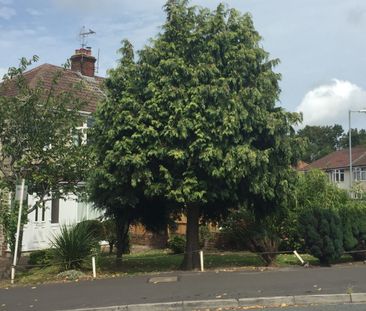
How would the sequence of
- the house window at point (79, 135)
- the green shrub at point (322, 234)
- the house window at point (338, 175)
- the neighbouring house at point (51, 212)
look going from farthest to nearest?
the house window at point (338, 175) → the neighbouring house at point (51, 212) → the house window at point (79, 135) → the green shrub at point (322, 234)

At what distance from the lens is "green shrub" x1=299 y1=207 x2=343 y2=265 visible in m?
14.3

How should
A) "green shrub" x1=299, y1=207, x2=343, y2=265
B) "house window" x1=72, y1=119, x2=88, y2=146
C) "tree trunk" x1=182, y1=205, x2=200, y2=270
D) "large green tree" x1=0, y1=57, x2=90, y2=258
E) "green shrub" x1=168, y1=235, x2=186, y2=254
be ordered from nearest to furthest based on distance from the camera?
1. "large green tree" x1=0, y1=57, x2=90, y2=258
2. "green shrub" x1=299, y1=207, x2=343, y2=265
3. "tree trunk" x1=182, y1=205, x2=200, y2=270
4. "house window" x1=72, y1=119, x2=88, y2=146
5. "green shrub" x1=168, y1=235, x2=186, y2=254

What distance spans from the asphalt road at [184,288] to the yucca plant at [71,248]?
1.78 m

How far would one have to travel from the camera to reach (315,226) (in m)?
14.4

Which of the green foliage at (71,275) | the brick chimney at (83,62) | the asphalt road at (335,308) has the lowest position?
the asphalt road at (335,308)

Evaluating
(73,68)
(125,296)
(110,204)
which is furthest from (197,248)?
(73,68)

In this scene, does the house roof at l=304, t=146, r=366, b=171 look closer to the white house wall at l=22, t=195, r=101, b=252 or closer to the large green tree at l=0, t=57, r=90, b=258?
the white house wall at l=22, t=195, r=101, b=252

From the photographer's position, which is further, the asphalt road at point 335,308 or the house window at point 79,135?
the house window at point 79,135

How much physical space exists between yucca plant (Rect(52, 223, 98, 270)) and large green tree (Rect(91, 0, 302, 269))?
5.99 ft

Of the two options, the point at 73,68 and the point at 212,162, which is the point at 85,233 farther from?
the point at 73,68

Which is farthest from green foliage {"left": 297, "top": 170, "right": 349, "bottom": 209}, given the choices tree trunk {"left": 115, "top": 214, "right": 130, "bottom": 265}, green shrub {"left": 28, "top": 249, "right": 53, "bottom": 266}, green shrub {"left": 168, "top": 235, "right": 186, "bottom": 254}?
green shrub {"left": 28, "top": 249, "right": 53, "bottom": 266}

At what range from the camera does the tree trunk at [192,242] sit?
47.5 feet

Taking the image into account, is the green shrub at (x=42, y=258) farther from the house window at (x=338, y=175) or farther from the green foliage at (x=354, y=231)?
the house window at (x=338, y=175)

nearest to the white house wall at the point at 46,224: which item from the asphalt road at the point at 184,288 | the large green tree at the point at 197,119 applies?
the large green tree at the point at 197,119
